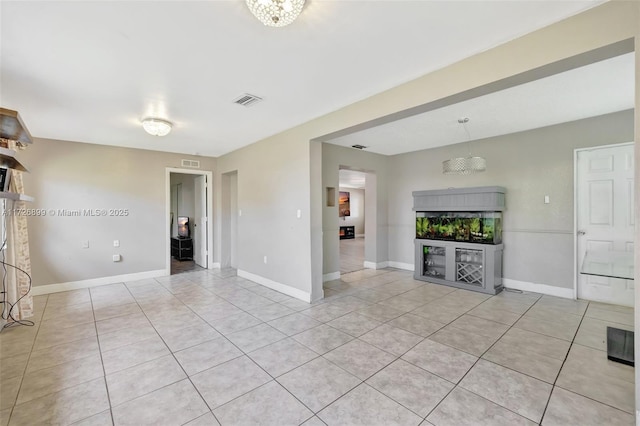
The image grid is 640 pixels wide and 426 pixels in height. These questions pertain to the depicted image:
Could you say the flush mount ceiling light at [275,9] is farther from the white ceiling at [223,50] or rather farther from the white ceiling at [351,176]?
the white ceiling at [351,176]

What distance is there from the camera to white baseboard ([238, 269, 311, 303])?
4.02 meters

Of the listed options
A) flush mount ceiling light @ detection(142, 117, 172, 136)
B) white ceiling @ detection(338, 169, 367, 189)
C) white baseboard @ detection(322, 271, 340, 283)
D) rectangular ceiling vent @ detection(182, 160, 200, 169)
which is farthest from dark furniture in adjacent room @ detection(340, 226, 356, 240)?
flush mount ceiling light @ detection(142, 117, 172, 136)

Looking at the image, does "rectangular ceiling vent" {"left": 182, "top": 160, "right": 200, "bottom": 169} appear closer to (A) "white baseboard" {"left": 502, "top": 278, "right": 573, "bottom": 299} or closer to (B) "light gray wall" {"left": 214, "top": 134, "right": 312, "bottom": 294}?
(B) "light gray wall" {"left": 214, "top": 134, "right": 312, "bottom": 294}

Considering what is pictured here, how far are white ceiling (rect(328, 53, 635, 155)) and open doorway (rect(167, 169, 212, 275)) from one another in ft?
11.4

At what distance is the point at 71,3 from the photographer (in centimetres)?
165

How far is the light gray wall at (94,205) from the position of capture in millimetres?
4402

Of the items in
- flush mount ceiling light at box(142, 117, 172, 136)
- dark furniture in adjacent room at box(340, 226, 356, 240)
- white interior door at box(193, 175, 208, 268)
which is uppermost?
flush mount ceiling light at box(142, 117, 172, 136)

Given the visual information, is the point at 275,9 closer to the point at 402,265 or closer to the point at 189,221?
the point at 402,265

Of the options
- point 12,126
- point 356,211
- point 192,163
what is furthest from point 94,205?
point 356,211

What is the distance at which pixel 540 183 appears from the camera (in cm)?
430

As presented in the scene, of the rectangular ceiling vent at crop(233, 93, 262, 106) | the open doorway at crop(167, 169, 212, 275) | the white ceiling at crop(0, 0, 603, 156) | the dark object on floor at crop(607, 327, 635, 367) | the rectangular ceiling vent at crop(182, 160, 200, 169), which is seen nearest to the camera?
the white ceiling at crop(0, 0, 603, 156)

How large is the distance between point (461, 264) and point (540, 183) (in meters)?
1.77

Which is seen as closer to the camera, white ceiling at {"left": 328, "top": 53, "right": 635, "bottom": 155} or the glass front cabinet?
white ceiling at {"left": 328, "top": 53, "right": 635, "bottom": 155}

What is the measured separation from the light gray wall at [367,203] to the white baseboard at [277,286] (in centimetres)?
101
